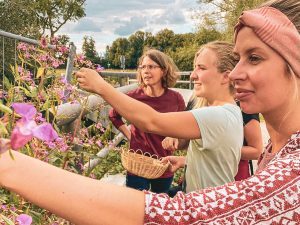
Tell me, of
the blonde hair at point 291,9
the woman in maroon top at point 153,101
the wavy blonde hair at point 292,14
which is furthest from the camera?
the woman in maroon top at point 153,101

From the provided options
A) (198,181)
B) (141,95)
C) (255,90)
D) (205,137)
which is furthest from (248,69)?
(141,95)

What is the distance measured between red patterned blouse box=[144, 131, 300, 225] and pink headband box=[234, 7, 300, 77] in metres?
0.42

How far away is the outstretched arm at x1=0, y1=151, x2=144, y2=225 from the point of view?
2.57 feet

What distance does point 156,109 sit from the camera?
13.4ft

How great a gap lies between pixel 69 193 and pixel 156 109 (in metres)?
3.29

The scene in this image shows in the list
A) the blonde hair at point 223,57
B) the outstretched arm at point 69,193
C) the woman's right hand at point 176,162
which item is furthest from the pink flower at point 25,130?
the woman's right hand at point 176,162

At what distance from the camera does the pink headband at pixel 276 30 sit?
4.01ft

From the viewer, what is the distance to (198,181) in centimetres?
227

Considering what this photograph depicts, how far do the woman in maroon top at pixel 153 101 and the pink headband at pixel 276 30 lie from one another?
2586mm

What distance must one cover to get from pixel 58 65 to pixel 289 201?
101 cm

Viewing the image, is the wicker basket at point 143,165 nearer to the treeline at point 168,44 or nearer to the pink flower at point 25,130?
the treeline at point 168,44

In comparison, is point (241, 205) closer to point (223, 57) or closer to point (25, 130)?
point (25, 130)

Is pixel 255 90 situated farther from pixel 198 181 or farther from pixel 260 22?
pixel 198 181

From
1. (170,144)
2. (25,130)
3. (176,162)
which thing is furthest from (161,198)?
(176,162)
